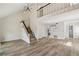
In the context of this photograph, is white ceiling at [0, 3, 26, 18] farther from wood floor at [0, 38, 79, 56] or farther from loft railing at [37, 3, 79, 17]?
wood floor at [0, 38, 79, 56]

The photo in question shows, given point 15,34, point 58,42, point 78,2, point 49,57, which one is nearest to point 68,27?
point 58,42

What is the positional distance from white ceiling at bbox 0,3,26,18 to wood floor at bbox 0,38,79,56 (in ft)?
1.42

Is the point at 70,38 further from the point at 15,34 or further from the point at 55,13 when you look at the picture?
the point at 15,34

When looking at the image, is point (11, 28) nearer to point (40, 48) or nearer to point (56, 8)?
point (40, 48)

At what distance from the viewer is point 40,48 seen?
1.63 meters

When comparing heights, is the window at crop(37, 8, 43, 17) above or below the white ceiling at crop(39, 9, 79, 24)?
above

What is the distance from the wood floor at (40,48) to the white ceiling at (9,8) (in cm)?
43

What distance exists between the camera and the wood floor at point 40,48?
1589 mm

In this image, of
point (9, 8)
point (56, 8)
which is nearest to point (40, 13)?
point (56, 8)

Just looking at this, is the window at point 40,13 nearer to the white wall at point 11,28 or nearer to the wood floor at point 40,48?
the white wall at point 11,28

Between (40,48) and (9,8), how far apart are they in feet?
2.45

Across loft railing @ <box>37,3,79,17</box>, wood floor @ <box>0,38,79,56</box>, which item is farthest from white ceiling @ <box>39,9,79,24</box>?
wood floor @ <box>0,38,79,56</box>

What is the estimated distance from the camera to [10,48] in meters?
1.60

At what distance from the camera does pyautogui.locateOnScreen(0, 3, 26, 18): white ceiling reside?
157cm
